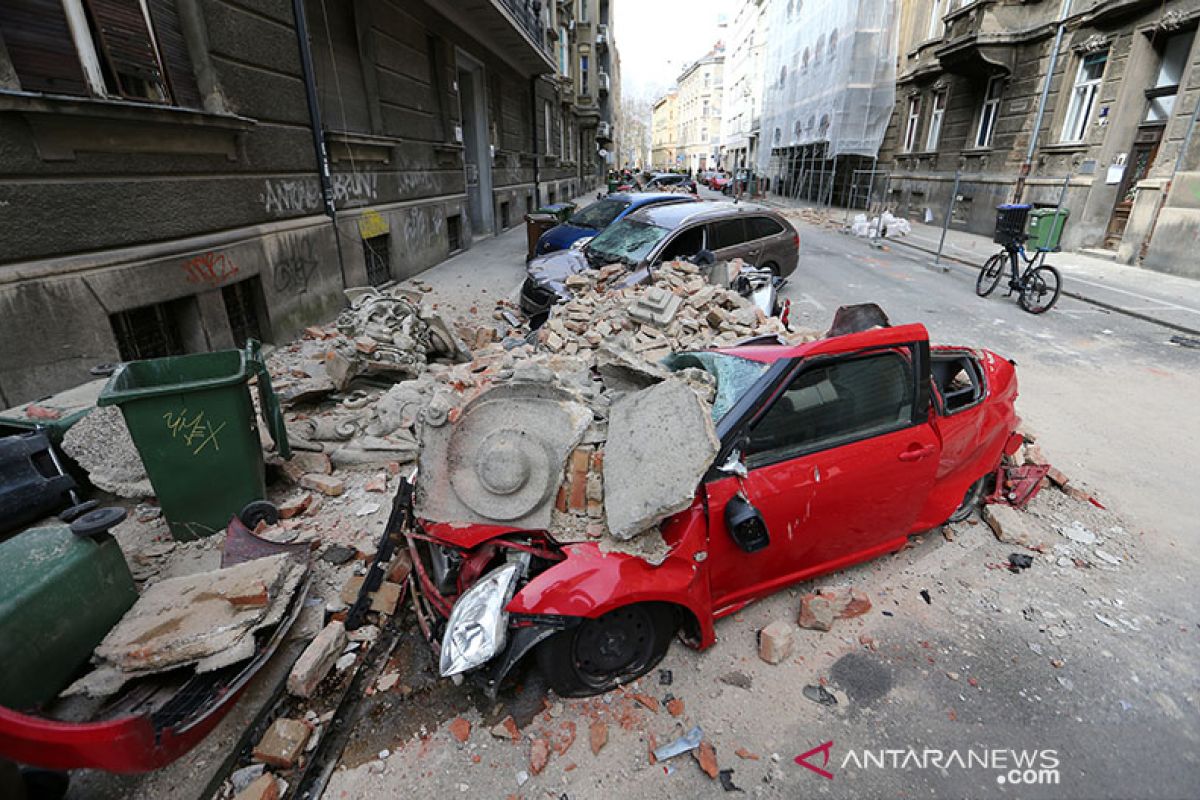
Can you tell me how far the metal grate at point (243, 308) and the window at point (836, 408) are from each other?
602 centimetres

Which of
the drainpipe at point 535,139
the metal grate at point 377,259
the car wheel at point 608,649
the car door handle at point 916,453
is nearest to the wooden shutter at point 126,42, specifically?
the metal grate at point 377,259

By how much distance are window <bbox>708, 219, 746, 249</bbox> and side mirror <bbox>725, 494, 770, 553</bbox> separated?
259 inches

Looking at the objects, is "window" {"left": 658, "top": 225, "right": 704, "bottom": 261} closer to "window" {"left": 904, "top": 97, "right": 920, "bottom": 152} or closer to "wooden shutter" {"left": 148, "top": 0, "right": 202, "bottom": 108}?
"wooden shutter" {"left": 148, "top": 0, "right": 202, "bottom": 108}

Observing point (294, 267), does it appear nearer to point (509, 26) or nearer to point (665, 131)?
point (509, 26)

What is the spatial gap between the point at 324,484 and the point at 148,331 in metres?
2.95

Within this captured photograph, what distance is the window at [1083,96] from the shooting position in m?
13.9

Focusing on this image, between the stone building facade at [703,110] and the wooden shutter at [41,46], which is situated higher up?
the stone building facade at [703,110]

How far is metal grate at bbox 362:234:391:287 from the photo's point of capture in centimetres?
936

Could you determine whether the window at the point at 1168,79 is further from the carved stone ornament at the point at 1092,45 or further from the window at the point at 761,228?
the window at the point at 761,228

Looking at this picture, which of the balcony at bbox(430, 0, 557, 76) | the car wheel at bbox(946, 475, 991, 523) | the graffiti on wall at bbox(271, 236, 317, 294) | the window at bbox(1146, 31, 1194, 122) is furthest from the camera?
the window at bbox(1146, 31, 1194, 122)

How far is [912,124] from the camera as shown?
22.5 metres

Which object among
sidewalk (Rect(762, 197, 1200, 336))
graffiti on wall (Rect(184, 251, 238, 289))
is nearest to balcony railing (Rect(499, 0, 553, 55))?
graffiti on wall (Rect(184, 251, 238, 289))

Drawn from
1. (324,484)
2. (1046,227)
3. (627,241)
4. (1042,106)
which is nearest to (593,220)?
(627,241)

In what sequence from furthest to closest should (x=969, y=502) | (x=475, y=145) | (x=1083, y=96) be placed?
(x=475, y=145), (x=1083, y=96), (x=969, y=502)
